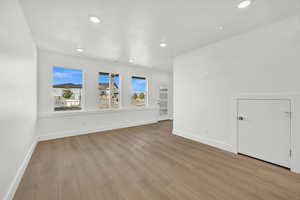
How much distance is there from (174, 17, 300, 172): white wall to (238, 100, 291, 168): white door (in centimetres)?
11

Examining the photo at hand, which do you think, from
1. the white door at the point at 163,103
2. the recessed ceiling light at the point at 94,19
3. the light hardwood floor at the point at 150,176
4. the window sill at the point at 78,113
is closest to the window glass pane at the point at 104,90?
the window sill at the point at 78,113

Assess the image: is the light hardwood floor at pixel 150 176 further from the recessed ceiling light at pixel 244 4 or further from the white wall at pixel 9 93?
the recessed ceiling light at pixel 244 4

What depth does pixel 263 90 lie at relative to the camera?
2.43 metres

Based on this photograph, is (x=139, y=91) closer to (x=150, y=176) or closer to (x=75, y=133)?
(x=75, y=133)

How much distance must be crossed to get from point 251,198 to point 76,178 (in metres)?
2.54

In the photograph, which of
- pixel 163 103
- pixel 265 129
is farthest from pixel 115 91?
pixel 265 129

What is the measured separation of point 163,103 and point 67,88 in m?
4.76

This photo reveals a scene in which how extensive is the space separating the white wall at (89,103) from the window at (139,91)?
24cm

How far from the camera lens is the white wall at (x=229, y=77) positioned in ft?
7.02

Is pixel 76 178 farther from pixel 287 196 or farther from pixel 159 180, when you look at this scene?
pixel 287 196

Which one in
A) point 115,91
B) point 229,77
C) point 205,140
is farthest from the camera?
point 115,91

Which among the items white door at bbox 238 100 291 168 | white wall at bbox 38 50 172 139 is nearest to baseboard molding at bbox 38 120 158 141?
white wall at bbox 38 50 172 139

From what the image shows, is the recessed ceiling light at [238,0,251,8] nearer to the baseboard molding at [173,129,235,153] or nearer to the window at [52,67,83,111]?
the baseboard molding at [173,129,235,153]

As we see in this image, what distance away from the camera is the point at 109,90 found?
5.21 m
